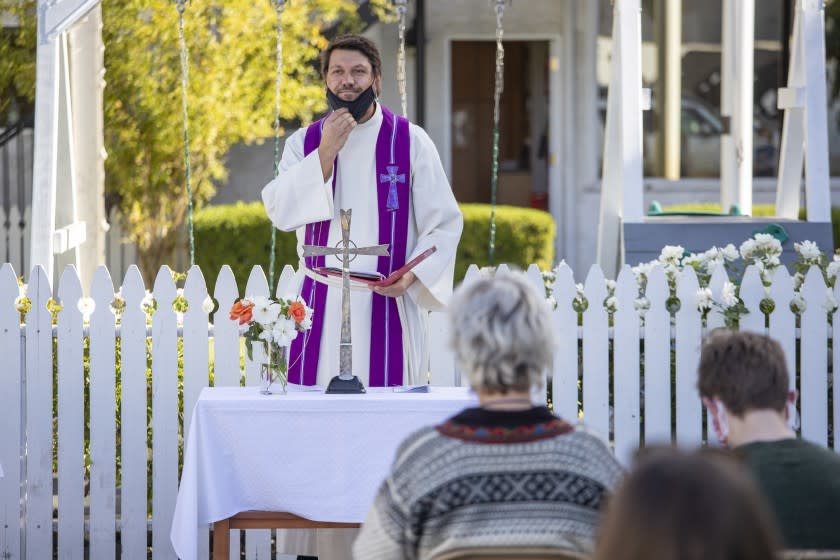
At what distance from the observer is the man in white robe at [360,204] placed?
506 cm

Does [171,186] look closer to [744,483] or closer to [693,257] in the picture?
[693,257]

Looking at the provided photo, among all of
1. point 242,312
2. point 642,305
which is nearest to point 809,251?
point 642,305

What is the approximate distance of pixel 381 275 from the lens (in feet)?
16.8

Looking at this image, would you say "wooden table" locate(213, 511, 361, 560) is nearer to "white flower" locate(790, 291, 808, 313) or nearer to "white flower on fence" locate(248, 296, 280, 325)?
"white flower on fence" locate(248, 296, 280, 325)

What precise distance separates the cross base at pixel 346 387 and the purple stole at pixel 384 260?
478mm

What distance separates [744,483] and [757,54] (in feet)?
39.9

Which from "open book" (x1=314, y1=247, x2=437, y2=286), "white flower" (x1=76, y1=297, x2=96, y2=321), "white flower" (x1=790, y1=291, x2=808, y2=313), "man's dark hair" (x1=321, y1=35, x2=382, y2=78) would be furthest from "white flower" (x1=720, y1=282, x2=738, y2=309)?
"white flower" (x1=76, y1=297, x2=96, y2=321)

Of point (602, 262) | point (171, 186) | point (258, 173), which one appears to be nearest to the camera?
point (602, 262)

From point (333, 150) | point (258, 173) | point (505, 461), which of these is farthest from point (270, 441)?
point (258, 173)

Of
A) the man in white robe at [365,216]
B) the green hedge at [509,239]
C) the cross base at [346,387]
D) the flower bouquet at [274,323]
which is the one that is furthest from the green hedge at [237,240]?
the cross base at [346,387]

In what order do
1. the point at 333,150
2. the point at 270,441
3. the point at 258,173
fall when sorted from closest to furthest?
1. the point at 270,441
2. the point at 333,150
3. the point at 258,173

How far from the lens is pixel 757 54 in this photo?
1375 centimetres

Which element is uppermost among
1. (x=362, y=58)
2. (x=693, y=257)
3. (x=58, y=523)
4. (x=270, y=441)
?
(x=362, y=58)

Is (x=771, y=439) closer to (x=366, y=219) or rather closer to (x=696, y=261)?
(x=366, y=219)
